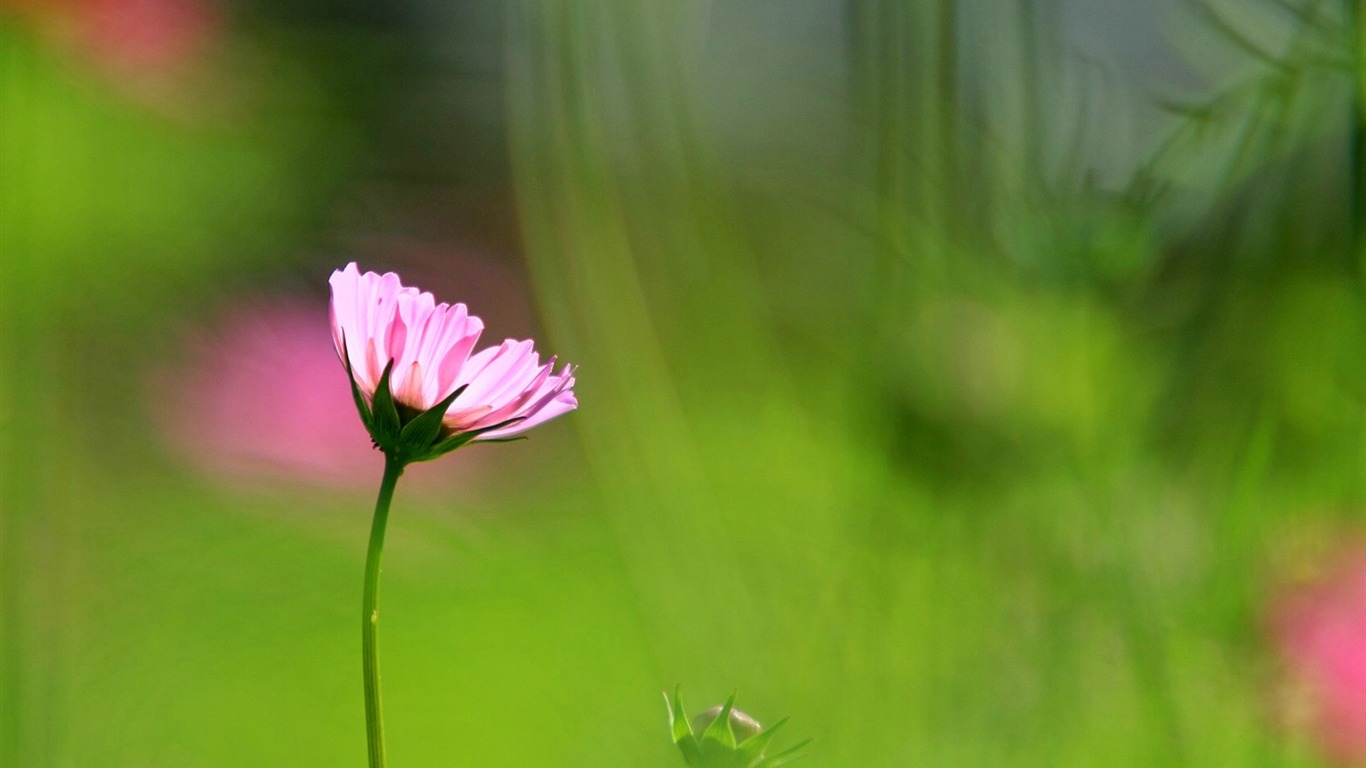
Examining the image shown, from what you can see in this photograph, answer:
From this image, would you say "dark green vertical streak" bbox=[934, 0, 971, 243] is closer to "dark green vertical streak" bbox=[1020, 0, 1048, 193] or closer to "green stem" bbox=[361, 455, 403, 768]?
"dark green vertical streak" bbox=[1020, 0, 1048, 193]

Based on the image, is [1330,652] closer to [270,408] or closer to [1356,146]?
[1356,146]

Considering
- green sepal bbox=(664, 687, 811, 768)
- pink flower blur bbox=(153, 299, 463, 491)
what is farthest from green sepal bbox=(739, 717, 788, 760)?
pink flower blur bbox=(153, 299, 463, 491)

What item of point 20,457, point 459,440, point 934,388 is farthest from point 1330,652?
point 20,457

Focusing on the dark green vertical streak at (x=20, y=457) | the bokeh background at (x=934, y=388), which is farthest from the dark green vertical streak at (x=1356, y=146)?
the dark green vertical streak at (x=20, y=457)

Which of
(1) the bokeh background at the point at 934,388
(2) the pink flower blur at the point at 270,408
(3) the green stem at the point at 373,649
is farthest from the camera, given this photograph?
(2) the pink flower blur at the point at 270,408

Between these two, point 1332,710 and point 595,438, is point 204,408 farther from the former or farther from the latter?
point 1332,710

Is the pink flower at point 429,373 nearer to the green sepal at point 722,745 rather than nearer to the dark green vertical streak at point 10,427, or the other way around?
the green sepal at point 722,745

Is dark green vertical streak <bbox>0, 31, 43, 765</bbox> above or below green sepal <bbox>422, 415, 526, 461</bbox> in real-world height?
above
